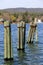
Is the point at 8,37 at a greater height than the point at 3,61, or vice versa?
the point at 8,37

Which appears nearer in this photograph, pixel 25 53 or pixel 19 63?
pixel 19 63

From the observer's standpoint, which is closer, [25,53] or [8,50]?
[8,50]

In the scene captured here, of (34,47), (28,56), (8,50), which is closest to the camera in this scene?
(8,50)

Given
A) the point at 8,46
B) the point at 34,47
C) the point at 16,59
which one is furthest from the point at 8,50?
the point at 34,47

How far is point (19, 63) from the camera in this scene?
31.5m

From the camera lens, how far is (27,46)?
1742 inches

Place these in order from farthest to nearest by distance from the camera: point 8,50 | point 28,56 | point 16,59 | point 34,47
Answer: point 34,47 → point 28,56 → point 16,59 → point 8,50

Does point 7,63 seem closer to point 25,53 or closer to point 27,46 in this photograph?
point 25,53

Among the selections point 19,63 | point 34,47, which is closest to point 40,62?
point 19,63

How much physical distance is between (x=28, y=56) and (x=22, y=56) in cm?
60

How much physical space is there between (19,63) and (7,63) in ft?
3.80

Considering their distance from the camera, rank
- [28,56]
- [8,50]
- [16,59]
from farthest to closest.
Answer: [28,56] < [16,59] < [8,50]

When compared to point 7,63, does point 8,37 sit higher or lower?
higher

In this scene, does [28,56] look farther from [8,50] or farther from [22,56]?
[8,50]
